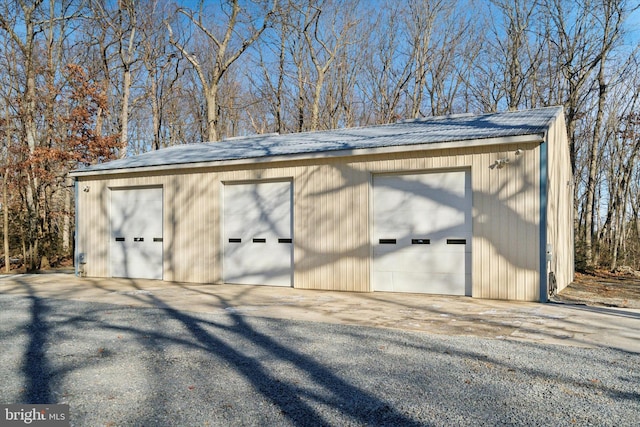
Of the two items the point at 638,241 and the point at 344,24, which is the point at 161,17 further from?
the point at 638,241

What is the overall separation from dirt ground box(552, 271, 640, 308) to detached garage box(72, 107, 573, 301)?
0.43m

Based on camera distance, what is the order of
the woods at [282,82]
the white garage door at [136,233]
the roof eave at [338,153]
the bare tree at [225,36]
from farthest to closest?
the bare tree at [225,36], the woods at [282,82], the white garage door at [136,233], the roof eave at [338,153]

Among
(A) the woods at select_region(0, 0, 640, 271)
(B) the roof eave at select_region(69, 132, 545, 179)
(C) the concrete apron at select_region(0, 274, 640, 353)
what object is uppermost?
(A) the woods at select_region(0, 0, 640, 271)

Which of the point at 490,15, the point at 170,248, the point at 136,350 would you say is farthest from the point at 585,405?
the point at 490,15

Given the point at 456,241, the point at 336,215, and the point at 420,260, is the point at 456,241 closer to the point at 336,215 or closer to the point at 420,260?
the point at 420,260

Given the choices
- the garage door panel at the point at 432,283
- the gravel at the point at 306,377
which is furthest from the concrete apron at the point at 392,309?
the gravel at the point at 306,377

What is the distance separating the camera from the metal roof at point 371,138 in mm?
7766

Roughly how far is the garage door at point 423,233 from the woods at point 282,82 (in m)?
6.80

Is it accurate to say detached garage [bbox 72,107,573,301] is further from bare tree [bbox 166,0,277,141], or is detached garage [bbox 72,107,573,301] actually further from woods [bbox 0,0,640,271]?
bare tree [bbox 166,0,277,141]

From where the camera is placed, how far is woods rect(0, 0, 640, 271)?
47.0 feet

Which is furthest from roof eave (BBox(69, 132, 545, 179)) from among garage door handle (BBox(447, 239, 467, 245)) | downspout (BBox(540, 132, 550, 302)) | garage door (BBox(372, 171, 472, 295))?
garage door handle (BBox(447, 239, 467, 245))

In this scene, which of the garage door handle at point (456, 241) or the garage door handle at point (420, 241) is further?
the garage door handle at point (420, 241)

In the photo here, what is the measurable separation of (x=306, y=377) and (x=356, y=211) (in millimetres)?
5003

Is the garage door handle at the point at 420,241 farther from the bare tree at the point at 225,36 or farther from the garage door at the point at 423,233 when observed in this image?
the bare tree at the point at 225,36
